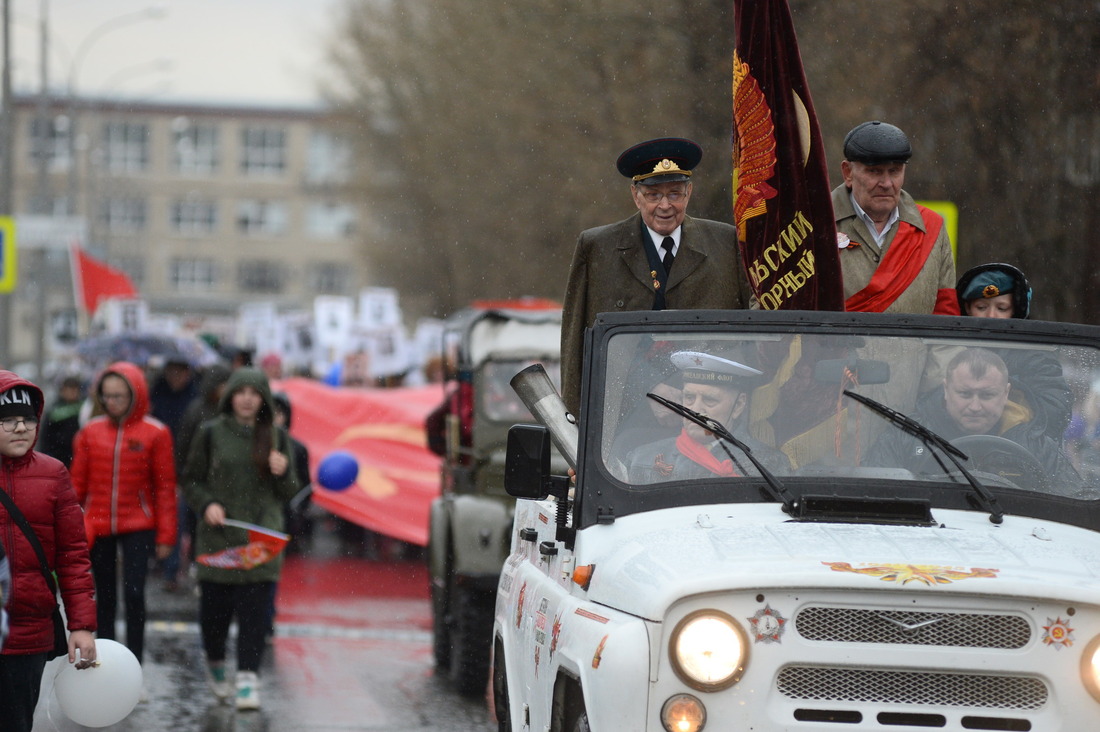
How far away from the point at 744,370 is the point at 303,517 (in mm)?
15999

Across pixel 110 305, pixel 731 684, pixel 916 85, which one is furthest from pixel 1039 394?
pixel 110 305

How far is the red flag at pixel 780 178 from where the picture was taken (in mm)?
6062

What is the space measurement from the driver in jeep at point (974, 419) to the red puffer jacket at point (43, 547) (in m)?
3.20

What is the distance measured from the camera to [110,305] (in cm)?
3106

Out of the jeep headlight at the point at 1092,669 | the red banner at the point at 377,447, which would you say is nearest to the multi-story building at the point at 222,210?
the red banner at the point at 377,447

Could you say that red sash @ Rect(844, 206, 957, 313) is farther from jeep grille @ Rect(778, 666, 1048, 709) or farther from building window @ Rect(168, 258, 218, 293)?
building window @ Rect(168, 258, 218, 293)

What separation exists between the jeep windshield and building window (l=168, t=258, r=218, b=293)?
10541 cm

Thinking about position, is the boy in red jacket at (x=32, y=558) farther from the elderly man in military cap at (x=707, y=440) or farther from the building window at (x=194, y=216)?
the building window at (x=194, y=216)

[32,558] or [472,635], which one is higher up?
[32,558]

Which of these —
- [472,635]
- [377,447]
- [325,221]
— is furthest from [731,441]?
[325,221]

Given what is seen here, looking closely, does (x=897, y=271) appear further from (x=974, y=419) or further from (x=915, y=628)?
(x=915, y=628)

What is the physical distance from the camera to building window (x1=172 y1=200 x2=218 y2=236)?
354 feet

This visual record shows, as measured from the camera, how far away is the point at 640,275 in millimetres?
6707

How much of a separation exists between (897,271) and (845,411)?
1.36 meters
